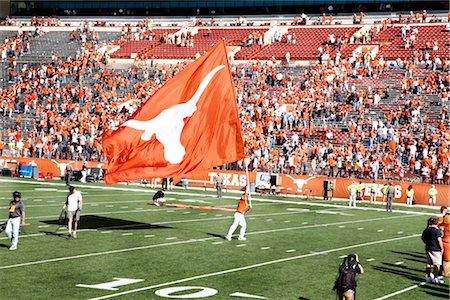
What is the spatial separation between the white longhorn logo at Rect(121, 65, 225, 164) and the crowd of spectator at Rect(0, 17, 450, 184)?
20.3 meters

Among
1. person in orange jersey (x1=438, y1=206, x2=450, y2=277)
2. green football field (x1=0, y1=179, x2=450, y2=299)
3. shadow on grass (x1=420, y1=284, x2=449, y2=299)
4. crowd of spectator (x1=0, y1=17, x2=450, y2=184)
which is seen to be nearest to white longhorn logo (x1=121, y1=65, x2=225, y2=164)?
green football field (x1=0, y1=179, x2=450, y2=299)

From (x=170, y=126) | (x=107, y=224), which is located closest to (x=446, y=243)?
(x=170, y=126)

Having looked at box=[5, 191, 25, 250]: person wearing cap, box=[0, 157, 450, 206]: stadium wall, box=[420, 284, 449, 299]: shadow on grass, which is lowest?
box=[420, 284, 449, 299]: shadow on grass

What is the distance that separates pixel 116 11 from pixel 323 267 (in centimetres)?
6204

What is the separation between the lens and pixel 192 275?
683 inches

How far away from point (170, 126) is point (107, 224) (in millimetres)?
4922

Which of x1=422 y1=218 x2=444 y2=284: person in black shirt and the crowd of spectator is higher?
the crowd of spectator

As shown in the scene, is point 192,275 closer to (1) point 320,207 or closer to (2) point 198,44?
(1) point 320,207

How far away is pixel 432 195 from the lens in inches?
1547

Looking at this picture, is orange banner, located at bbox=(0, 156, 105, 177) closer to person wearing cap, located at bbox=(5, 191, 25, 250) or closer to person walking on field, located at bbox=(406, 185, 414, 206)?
person walking on field, located at bbox=(406, 185, 414, 206)

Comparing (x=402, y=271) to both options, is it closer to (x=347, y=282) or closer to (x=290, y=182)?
(x=347, y=282)

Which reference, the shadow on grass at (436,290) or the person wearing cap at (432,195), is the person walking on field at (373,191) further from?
the shadow on grass at (436,290)

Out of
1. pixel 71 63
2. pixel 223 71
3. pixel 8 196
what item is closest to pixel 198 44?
pixel 71 63

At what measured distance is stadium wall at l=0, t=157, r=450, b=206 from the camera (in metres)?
40.1
